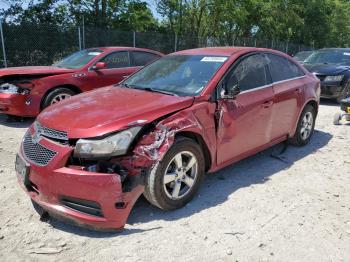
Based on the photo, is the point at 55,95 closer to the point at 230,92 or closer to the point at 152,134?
the point at 230,92

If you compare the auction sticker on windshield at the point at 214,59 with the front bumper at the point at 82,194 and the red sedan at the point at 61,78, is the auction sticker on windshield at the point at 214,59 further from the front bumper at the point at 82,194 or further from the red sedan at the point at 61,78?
the red sedan at the point at 61,78

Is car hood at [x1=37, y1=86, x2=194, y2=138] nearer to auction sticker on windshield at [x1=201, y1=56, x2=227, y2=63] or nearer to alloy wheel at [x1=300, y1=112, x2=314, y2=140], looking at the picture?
auction sticker on windshield at [x1=201, y1=56, x2=227, y2=63]

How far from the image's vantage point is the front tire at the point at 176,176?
Result: 349 cm

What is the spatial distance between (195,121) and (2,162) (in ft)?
9.60

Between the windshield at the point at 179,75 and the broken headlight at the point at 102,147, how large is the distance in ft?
3.62

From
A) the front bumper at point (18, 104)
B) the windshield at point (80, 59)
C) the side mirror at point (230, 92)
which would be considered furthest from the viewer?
the windshield at point (80, 59)

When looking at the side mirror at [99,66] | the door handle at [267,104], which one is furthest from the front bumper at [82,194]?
the side mirror at [99,66]

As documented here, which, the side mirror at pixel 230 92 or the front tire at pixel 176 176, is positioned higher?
the side mirror at pixel 230 92

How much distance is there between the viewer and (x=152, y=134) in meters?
3.49

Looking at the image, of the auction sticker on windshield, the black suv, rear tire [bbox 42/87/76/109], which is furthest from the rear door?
the black suv

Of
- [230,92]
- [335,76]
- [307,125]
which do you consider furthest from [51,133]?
[335,76]

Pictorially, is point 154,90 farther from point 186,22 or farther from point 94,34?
point 186,22

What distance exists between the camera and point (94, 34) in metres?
14.7

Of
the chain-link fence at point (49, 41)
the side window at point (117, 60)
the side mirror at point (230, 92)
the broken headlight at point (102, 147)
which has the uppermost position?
the chain-link fence at point (49, 41)
